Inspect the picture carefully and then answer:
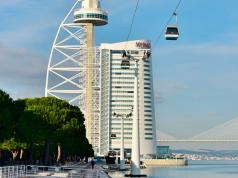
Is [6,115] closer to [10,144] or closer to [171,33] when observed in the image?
[10,144]

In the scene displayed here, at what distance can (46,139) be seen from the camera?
120 meters

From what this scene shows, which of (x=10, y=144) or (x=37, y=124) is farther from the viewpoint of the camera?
(x=37, y=124)

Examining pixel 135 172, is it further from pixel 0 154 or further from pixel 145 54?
pixel 0 154

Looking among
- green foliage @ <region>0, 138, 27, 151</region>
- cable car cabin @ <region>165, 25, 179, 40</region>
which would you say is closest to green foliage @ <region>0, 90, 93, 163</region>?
green foliage @ <region>0, 138, 27, 151</region>

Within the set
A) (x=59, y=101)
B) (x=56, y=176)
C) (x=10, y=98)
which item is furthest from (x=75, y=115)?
(x=56, y=176)

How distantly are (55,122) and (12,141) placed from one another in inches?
677

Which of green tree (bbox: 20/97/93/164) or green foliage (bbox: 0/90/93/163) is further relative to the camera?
green tree (bbox: 20/97/93/164)

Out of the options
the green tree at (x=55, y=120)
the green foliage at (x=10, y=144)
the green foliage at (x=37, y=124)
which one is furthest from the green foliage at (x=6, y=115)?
the green tree at (x=55, y=120)

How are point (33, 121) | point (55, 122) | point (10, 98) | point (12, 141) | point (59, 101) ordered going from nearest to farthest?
point (10, 98) → point (12, 141) → point (33, 121) → point (55, 122) → point (59, 101)

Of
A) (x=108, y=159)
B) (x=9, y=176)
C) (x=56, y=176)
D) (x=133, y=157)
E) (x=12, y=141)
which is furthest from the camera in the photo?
(x=108, y=159)

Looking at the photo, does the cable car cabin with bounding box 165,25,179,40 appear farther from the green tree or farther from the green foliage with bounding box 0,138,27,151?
the green tree

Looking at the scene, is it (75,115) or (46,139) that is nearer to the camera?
(46,139)

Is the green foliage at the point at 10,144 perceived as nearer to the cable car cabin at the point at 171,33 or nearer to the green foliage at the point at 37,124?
the green foliage at the point at 37,124

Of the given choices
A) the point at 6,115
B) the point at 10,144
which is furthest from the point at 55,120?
the point at 6,115
